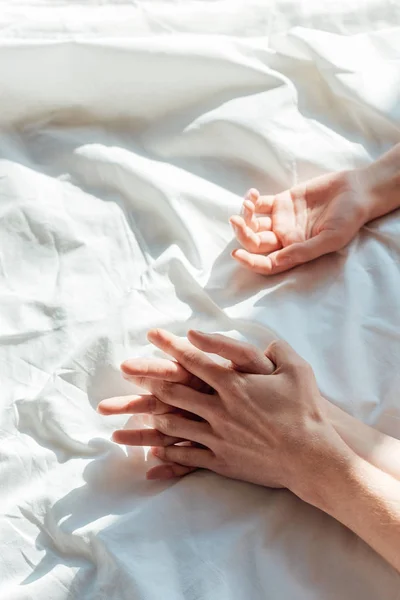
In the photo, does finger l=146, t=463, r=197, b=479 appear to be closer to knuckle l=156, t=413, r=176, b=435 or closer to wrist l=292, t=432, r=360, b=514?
knuckle l=156, t=413, r=176, b=435

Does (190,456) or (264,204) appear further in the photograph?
(264,204)

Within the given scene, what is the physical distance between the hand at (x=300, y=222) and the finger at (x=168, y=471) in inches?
12.0

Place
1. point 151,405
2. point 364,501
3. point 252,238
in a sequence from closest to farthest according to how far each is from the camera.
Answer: point 364,501
point 151,405
point 252,238

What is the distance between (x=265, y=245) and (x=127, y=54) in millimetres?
386

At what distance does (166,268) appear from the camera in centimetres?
110

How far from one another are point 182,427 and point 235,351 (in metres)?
0.12

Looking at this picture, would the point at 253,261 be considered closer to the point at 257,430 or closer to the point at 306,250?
the point at 306,250

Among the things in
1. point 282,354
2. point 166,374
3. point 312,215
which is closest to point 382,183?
point 312,215

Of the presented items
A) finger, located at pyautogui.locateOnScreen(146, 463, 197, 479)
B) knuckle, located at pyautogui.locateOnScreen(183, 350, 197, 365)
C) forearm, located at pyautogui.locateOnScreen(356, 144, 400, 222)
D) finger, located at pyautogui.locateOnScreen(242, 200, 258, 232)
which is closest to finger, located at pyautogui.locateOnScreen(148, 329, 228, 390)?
knuckle, located at pyautogui.locateOnScreen(183, 350, 197, 365)

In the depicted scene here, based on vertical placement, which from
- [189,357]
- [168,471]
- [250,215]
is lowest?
[168,471]

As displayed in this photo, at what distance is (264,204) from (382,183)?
179 millimetres

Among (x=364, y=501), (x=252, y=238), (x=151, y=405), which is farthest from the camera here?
(x=252, y=238)

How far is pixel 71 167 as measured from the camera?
3.91 feet

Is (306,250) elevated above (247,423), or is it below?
above
